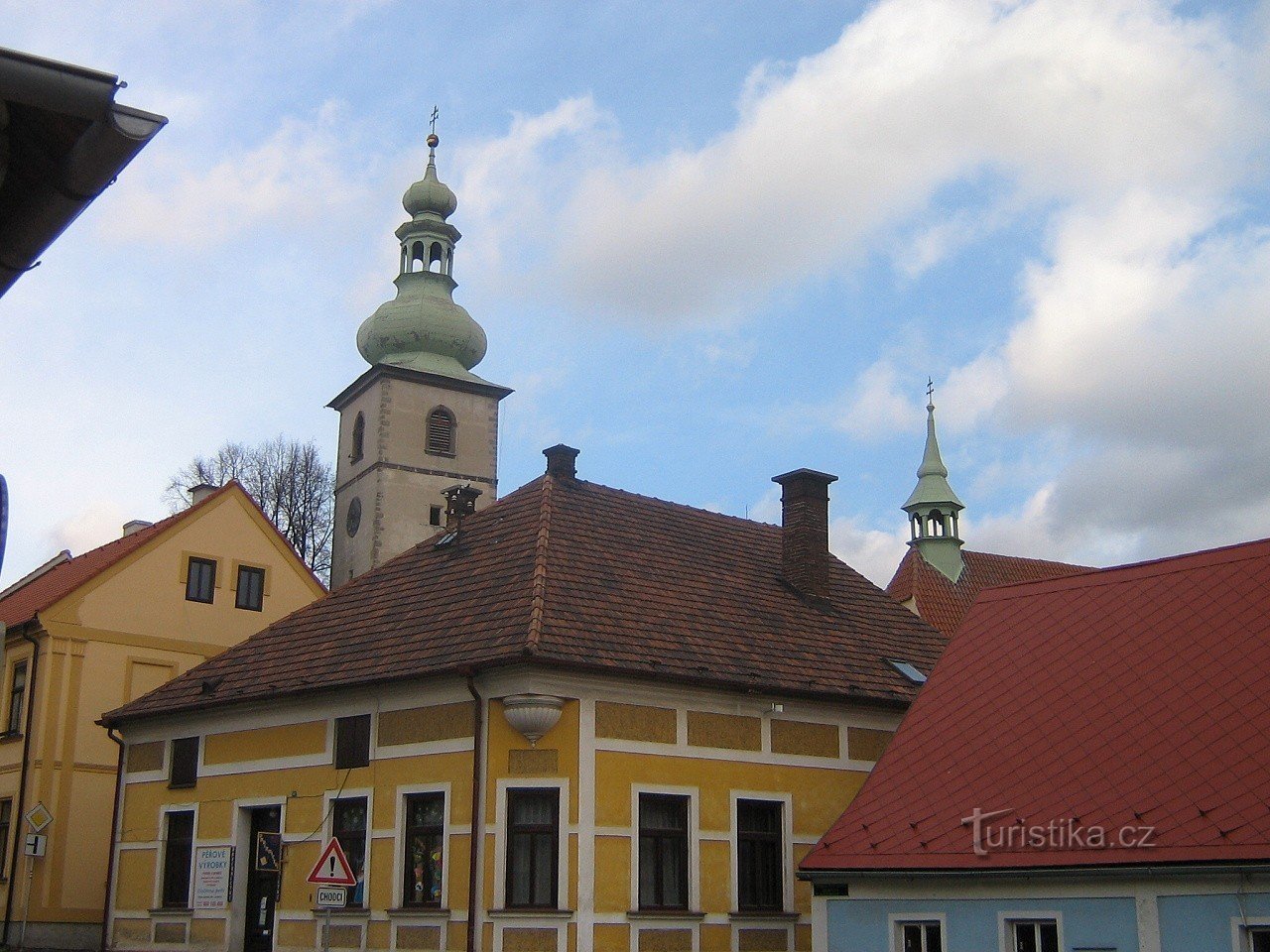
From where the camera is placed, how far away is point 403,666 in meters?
20.1

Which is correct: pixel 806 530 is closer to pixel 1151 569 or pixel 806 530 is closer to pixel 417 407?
pixel 1151 569

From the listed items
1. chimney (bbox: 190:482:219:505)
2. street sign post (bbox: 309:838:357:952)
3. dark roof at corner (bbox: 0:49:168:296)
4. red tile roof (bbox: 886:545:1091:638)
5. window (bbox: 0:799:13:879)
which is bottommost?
street sign post (bbox: 309:838:357:952)

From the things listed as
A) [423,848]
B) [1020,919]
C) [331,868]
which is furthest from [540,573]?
[1020,919]

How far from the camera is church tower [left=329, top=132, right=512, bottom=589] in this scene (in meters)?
62.6

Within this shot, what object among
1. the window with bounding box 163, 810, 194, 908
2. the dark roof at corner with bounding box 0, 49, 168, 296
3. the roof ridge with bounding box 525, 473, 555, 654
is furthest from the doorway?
the dark roof at corner with bounding box 0, 49, 168, 296

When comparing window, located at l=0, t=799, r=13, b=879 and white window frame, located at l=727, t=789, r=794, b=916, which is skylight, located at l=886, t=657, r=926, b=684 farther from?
window, located at l=0, t=799, r=13, b=879

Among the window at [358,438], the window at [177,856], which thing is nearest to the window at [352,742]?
the window at [177,856]

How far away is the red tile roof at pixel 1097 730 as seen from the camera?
15734mm

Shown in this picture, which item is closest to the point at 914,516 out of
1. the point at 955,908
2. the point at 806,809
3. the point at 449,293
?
the point at 449,293

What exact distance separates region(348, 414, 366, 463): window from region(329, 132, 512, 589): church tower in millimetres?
78

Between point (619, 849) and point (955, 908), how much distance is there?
4.42 metres

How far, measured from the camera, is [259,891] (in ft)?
72.4

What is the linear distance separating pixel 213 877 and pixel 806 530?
1140 cm

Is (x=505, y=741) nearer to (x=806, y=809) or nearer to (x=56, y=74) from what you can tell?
(x=806, y=809)
